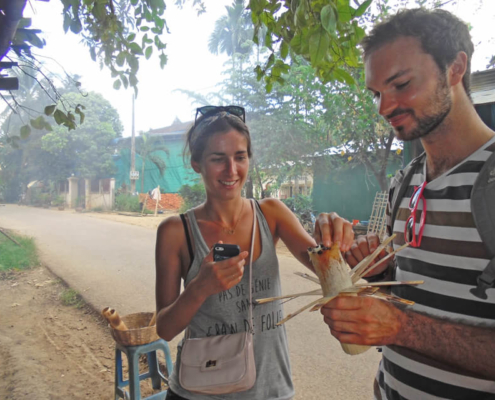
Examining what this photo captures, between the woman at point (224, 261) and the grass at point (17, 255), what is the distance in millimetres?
7589

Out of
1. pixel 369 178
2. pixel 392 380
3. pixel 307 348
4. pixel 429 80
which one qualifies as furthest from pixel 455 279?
pixel 369 178

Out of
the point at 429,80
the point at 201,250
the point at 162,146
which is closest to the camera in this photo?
the point at 429,80

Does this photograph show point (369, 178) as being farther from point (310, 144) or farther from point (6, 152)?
point (6, 152)

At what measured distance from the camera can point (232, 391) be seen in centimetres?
138

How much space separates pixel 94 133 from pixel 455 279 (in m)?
26.2

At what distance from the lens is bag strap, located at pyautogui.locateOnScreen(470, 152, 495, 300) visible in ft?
3.29

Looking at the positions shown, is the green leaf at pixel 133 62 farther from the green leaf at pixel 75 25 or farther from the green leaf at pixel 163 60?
the green leaf at pixel 75 25

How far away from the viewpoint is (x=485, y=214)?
102 cm

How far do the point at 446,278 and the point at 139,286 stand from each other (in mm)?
5980

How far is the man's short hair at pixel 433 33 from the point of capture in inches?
50.6

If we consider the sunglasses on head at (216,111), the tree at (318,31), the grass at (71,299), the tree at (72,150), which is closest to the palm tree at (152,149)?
the tree at (72,150)

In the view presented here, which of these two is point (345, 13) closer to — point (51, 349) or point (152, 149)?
point (51, 349)

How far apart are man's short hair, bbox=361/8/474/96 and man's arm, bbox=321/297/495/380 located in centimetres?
87

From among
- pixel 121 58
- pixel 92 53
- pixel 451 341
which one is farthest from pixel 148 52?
pixel 451 341
